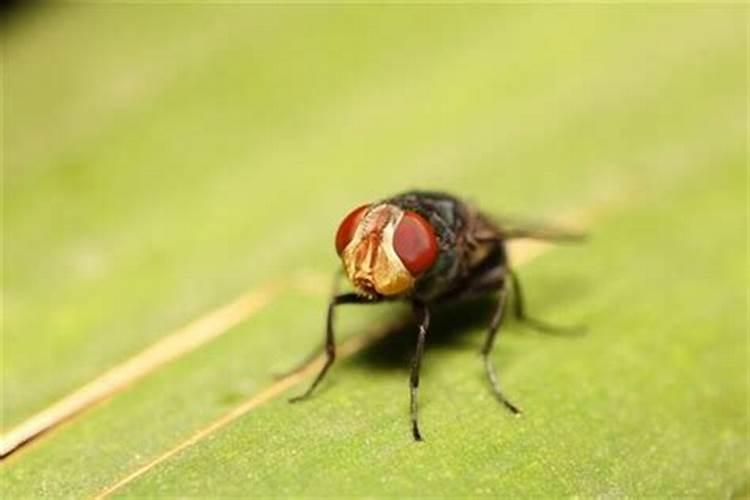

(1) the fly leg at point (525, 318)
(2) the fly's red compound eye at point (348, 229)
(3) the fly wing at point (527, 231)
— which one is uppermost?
(2) the fly's red compound eye at point (348, 229)

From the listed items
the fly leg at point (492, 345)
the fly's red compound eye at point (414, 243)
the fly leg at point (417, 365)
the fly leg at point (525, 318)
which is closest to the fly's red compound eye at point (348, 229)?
the fly's red compound eye at point (414, 243)

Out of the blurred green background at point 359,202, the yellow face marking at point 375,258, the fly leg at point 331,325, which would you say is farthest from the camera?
the fly leg at point 331,325

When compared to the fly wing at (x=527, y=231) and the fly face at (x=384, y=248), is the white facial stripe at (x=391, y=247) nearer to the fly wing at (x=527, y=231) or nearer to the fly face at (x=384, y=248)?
the fly face at (x=384, y=248)

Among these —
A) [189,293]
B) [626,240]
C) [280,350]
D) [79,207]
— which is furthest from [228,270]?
[626,240]

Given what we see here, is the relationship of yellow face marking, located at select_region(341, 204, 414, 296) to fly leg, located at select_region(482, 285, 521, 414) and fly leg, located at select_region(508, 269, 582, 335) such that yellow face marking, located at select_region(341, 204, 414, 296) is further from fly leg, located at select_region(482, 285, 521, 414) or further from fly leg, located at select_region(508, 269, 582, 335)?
fly leg, located at select_region(508, 269, 582, 335)

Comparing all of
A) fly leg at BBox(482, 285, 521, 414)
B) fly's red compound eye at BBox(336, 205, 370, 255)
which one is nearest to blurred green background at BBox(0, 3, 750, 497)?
fly leg at BBox(482, 285, 521, 414)

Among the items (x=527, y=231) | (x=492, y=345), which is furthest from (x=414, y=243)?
(x=527, y=231)
